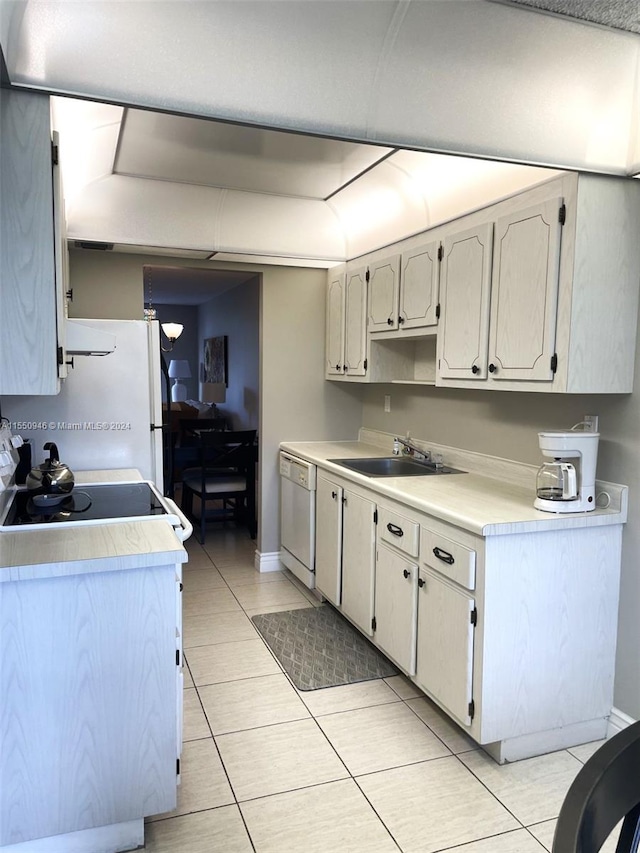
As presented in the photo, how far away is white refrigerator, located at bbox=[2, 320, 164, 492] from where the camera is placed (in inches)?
128

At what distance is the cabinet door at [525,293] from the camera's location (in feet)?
7.53

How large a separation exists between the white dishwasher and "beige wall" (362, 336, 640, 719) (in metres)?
0.72

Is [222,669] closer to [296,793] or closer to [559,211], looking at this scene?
[296,793]

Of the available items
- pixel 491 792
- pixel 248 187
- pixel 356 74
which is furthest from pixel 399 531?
pixel 248 187

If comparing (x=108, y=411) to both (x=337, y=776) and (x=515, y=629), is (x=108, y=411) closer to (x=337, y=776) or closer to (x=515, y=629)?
(x=337, y=776)

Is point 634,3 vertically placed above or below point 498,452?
above

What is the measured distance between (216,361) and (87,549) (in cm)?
698

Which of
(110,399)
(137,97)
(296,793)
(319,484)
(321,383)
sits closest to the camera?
(137,97)

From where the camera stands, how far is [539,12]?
1.86 metres

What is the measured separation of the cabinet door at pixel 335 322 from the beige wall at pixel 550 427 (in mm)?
479

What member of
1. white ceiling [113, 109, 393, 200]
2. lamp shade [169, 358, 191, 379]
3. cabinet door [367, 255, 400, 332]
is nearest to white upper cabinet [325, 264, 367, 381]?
cabinet door [367, 255, 400, 332]

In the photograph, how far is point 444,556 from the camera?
2.40m

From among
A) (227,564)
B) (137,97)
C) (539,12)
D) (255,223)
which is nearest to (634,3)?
(539,12)

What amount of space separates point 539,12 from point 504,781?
2530mm
